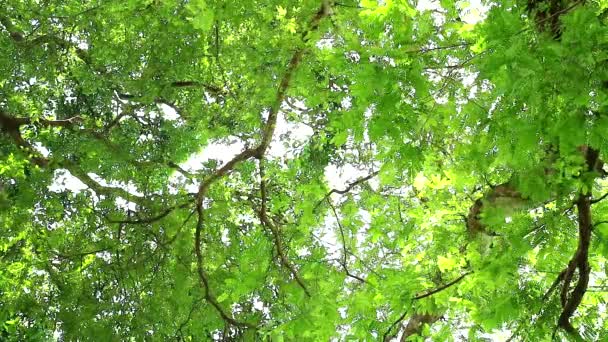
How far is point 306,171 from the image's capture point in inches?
225

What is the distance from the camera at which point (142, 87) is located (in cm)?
546

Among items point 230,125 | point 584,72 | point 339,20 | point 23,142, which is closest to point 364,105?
point 584,72

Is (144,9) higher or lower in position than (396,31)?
higher

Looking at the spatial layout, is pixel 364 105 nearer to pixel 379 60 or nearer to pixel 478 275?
pixel 379 60

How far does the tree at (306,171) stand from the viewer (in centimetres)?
246

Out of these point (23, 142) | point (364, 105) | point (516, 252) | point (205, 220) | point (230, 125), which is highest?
point (23, 142)

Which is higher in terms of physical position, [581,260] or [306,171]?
[306,171]

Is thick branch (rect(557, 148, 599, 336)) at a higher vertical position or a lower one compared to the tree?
lower

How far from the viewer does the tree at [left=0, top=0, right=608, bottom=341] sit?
2461 millimetres

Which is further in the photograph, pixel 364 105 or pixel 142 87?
pixel 142 87

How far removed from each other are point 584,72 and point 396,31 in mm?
759

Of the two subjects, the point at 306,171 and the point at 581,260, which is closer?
the point at 581,260

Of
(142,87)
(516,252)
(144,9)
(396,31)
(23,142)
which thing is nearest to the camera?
(396,31)

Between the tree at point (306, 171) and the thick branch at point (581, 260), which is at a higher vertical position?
the tree at point (306, 171)
